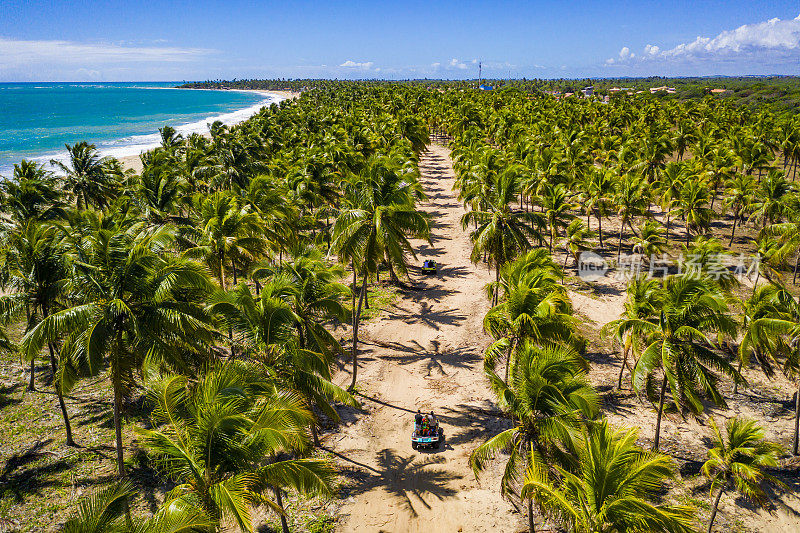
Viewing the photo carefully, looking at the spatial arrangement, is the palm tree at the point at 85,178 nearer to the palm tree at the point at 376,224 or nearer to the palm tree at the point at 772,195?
the palm tree at the point at 376,224

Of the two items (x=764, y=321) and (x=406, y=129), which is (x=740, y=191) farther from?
(x=406, y=129)

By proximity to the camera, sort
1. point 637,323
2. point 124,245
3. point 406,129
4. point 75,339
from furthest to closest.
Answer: point 406,129 < point 637,323 < point 124,245 < point 75,339

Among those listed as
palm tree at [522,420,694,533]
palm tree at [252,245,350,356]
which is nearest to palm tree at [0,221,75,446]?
palm tree at [252,245,350,356]

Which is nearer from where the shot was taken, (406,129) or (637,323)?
(637,323)

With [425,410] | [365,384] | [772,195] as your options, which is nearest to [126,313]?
[365,384]

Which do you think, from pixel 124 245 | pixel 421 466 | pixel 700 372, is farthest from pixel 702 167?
pixel 124 245

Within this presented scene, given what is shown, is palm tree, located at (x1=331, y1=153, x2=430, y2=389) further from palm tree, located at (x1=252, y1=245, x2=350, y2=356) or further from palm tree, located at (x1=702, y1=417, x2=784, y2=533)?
palm tree, located at (x1=702, y1=417, x2=784, y2=533)

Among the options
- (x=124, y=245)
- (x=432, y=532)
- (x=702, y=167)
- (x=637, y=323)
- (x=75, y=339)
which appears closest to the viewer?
(x=75, y=339)

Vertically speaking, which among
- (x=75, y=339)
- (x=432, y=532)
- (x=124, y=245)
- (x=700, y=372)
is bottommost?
(x=432, y=532)
